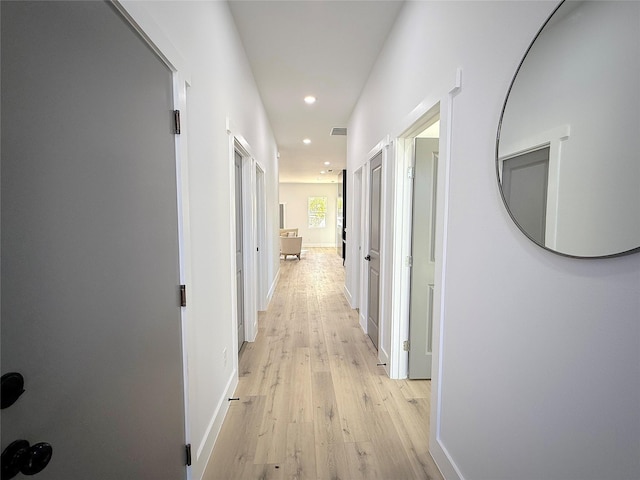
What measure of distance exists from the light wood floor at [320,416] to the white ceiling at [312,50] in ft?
9.60

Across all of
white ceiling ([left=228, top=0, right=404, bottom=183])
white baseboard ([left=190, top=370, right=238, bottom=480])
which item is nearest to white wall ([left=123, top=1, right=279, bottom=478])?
white baseboard ([left=190, top=370, right=238, bottom=480])

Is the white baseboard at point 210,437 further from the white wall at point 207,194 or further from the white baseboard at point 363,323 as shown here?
the white baseboard at point 363,323

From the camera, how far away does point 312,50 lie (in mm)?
2875

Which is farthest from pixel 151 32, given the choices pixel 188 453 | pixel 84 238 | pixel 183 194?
pixel 188 453

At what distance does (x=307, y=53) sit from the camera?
9.61 feet

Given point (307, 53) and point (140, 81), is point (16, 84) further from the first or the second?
point (307, 53)

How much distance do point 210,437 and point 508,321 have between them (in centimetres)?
170

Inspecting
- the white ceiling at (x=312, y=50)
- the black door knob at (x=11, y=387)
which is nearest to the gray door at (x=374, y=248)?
the white ceiling at (x=312, y=50)

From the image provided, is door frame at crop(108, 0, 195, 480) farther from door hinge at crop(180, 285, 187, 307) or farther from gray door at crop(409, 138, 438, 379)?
gray door at crop(409, 138, 438, 379)

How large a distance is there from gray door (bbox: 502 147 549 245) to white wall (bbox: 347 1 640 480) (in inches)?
2.6

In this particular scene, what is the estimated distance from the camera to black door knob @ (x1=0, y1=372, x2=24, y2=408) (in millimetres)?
583

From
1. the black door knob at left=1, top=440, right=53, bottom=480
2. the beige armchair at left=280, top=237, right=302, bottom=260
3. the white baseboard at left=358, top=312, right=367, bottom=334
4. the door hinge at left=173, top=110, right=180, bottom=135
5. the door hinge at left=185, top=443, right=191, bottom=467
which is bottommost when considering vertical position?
the white baseboard at left=358, top=312, right=367, bottom=334

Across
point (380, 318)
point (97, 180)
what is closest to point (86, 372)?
point (97, 180)

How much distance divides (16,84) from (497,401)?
1.72 meters
